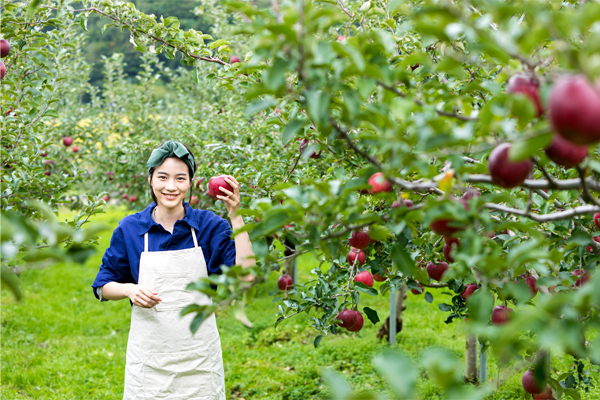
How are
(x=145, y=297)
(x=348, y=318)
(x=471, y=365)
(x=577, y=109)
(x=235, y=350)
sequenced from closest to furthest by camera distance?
1. (x=577, y=109)
2. (x=145, y=297)
3. (x=348, y=318)
4. (x=471, y=365)
5. (x=235, y=350)

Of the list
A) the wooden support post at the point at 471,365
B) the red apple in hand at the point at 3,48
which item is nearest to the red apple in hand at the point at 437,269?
the wooden support post at the point at 471,365

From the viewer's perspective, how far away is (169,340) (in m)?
2.13

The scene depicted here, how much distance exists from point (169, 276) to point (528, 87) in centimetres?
159

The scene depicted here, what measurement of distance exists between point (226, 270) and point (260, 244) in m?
0.15

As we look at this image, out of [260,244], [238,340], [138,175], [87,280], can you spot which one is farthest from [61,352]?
[260,244]

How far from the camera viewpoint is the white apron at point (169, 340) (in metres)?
2.13

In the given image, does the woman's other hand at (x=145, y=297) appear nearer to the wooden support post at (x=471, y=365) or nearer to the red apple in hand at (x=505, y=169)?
the red apple in hand at (x=505, y=169)

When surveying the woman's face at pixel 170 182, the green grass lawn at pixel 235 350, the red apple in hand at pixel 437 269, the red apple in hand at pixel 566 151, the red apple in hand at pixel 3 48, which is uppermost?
the red apple in hand at pixel 3 48

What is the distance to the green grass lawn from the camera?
3.73 metres

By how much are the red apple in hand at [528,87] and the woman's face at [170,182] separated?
1.52 meters

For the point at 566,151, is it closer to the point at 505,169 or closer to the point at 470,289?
the point at 505,169

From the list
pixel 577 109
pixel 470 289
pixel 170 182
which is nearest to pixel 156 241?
pixel 170 182

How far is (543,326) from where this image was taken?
74 centimetres

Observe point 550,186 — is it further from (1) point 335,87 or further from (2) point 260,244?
(2) point 260,244
